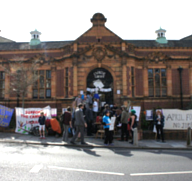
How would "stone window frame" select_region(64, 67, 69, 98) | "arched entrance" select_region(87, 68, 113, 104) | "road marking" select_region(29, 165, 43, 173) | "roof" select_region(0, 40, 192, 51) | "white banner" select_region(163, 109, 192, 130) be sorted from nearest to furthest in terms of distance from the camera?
"road marking" select_region(29, 165, 43, 173), "white banner" select_region(163, 109, 192, 130), "arched entrance" select_region(87, 68, 113, 104), "stone window frame" select_region(64, 67, 69, 98), "roof" select_region(0, 40, 192, 51)

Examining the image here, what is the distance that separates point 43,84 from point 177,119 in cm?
1198

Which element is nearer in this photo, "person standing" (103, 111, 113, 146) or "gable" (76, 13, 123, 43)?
"person standing" (103, 111, 113, 146)

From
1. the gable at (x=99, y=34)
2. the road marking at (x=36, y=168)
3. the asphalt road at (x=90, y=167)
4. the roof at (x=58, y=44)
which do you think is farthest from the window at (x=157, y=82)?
the road marking at (x=36, y=168)

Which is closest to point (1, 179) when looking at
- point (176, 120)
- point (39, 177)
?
point (39, 177)

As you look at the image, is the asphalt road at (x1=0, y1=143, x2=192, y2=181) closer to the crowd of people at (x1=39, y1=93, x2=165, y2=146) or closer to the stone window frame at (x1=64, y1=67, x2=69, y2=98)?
the crowd of people at (x1=39, y1=93, x2=165, y2=146)

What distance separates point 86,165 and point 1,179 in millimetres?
→ 2520

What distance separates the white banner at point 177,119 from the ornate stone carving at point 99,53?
23.2ft

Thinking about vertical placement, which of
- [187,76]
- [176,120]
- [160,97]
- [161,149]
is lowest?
[161,149]

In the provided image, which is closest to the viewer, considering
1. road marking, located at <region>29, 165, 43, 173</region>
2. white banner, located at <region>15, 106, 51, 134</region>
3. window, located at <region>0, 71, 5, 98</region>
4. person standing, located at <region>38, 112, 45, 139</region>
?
road marking, located at <region>29, 165, 43, 173</region>

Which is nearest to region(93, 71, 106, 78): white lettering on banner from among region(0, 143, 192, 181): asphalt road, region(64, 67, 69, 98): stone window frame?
region(64, 67, 69, 98): stone window frame

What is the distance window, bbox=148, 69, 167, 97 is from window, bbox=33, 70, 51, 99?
9321 mm

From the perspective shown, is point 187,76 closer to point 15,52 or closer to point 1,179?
point 15,52

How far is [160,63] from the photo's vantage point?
19062mm

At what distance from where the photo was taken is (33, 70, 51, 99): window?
62.7 feet
